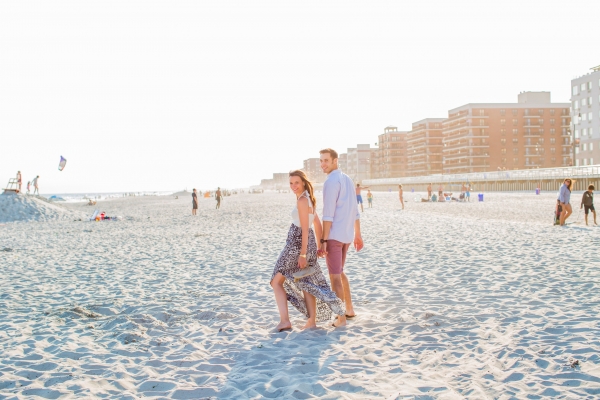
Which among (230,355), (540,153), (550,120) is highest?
(550,120)

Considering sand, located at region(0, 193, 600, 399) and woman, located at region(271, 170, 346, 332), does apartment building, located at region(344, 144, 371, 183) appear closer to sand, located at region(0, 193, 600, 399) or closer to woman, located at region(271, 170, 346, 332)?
sand, located at region(0, 193, 600, 399)

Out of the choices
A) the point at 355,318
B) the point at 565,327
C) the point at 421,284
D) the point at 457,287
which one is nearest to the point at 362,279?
the point at 421,284

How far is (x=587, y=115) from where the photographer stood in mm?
69812

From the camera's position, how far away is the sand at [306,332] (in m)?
3.96

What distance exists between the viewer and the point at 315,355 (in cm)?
461

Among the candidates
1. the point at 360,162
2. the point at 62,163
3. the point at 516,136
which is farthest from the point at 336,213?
the point at 360,162

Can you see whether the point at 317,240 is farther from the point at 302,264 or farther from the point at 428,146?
the point at 428,146

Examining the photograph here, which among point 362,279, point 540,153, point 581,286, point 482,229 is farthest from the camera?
point 540,153

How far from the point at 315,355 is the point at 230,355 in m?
0.89

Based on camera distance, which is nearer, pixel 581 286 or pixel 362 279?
pixel 581 286

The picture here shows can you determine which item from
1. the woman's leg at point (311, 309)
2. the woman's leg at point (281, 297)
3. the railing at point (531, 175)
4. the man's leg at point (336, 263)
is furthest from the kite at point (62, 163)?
the railing at point (531, 175)

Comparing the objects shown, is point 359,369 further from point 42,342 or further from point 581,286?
point 581,286

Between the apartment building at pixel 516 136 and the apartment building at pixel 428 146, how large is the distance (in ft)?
66.8

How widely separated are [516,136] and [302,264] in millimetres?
95327
